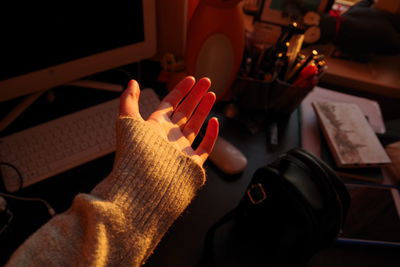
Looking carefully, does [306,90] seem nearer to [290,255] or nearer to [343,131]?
[343,131]

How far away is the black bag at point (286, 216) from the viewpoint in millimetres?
434

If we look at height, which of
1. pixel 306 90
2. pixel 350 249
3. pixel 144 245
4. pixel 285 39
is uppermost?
pixel 285 39

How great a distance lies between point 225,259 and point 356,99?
0.62 m

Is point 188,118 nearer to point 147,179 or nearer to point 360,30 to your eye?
point 147,179

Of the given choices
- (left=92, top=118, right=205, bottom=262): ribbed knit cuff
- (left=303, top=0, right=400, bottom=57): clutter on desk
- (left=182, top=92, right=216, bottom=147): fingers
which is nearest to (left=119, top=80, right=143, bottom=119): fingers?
(left=92, top=118, right=205, bottom=262): ribbed knit cuff

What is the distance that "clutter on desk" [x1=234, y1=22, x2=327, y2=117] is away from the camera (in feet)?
2.12

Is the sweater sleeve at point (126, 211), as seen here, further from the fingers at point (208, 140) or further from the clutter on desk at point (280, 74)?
the clutter on desk at point (280, 74)

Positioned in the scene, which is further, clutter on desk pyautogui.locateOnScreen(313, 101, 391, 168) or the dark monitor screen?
clutter on desk pyautogui.locateOnScreen(313, 101, 391, 168)

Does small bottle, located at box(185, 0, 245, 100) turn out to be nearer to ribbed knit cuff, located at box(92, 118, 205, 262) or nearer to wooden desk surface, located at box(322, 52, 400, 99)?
ribbed knit cuff, located at box(92, 118, 205, 262)

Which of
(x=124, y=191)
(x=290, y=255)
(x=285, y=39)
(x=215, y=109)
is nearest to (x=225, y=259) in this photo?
(x=290, y=255)

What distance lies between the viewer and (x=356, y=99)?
83 cm

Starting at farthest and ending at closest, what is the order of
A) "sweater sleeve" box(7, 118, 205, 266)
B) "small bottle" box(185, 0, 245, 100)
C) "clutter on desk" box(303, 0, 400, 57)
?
"clutter on desk" box(303, 0, 400, 57), "small bottle" box(185, 0, 245, 100), "sweater sleeve" box(7, 118, 205, 266)

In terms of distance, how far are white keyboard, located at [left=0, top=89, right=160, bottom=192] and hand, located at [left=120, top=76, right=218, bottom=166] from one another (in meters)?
0.14

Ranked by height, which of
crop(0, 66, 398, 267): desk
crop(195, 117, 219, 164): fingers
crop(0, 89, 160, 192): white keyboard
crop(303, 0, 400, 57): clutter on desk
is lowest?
crop(0, 66, 398, 267): desk
